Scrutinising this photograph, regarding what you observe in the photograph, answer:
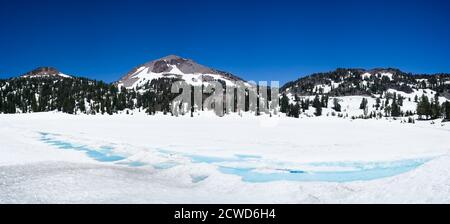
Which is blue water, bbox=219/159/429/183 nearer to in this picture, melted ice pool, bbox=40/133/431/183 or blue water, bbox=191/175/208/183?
melted ice pool, bbox=40/133/431/183

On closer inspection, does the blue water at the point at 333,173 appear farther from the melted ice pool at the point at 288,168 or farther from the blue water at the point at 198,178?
the blue water at the point at 198,178

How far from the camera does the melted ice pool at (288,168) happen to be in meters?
18.2

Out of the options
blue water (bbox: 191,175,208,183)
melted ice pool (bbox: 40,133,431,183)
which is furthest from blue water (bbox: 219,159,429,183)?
blue water (bbox: 191,175,208,183)

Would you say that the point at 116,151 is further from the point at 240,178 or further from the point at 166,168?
the point at 240,178

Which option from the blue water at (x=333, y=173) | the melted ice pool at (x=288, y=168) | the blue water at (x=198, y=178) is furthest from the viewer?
the melted ice pool at (x=288, y=168)

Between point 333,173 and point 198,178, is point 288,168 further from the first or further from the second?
point 198,178

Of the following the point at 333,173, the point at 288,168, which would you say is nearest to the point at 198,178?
the point at 288,168

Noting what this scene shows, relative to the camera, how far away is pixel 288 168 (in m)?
20.9

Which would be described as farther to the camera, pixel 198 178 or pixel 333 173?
pixel 333 173

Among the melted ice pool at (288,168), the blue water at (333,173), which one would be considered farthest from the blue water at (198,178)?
the blue water at (333,173)

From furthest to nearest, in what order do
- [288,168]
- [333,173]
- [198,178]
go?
[288,168] → [333,173] → [198,178]

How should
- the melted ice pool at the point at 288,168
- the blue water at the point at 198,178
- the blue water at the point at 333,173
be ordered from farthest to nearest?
the melted ice pool at the point at 288,168 < the blue water at the point at 333,173 < the blue water at the point at 198,178
